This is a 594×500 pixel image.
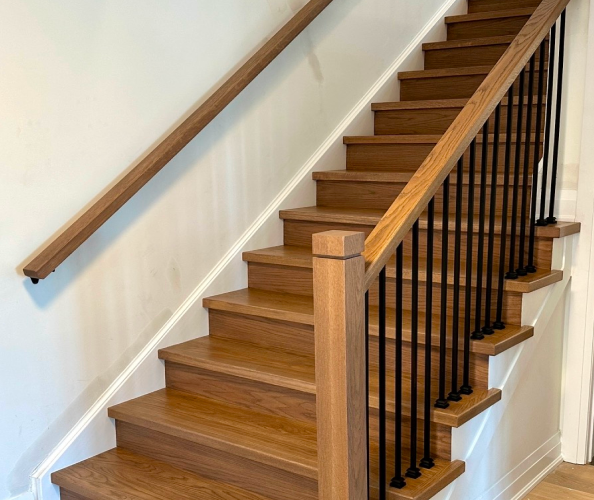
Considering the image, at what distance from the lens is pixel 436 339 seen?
2242 millimetres

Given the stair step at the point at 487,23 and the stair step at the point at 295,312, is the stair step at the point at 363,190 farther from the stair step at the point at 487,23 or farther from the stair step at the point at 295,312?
the stair step at the point at 487,23

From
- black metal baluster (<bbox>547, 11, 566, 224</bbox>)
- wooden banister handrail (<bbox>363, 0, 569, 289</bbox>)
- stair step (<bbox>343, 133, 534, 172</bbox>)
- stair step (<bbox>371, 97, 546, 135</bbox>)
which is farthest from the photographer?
stair step (<bbox>371, 97, 546, 135</bbox>)

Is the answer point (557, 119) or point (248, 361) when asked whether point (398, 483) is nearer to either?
point (248, 361)

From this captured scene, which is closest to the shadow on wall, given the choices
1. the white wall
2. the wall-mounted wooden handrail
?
the white wall

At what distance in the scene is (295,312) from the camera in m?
2.48

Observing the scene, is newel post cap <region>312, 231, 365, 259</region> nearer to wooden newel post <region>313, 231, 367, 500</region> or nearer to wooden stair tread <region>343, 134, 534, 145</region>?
wooden newel post <region>313, 231, 367, 500</region>

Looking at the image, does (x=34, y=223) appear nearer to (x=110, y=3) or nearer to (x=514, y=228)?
(x=110, y=3)

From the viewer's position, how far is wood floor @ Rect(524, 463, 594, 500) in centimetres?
255

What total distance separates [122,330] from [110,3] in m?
1.16

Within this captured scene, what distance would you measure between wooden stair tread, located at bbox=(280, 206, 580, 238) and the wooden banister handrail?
25.1 inches

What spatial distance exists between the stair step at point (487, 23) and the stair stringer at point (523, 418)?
159 cm

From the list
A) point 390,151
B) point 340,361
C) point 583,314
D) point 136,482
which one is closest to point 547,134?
point 583,314

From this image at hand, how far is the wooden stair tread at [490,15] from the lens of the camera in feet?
11.9

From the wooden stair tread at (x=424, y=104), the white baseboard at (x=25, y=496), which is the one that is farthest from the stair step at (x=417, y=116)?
the white baseboard at (x=25, y=496)
